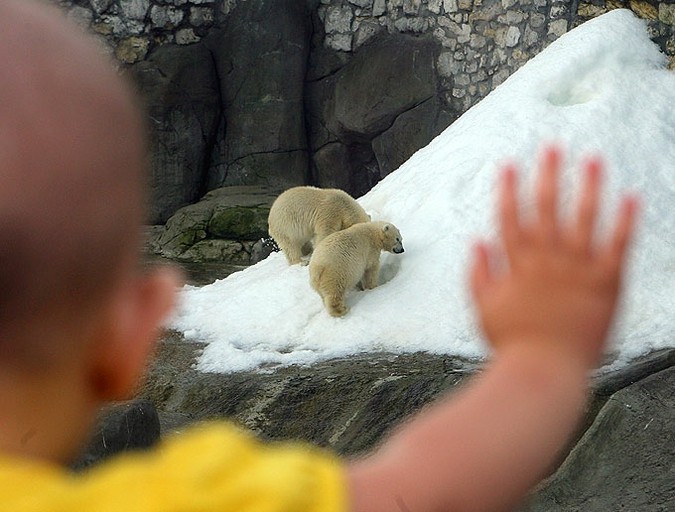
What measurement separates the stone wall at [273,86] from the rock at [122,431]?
7.61 metres

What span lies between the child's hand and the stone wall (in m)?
9.59

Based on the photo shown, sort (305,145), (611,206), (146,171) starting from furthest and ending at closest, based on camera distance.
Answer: (305,145) → (611,206) → (146,171)

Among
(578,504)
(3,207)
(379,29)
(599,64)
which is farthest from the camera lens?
(379,29)

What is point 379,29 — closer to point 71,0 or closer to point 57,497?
point 71,0

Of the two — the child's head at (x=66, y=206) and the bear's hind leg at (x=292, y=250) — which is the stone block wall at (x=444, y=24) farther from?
the child's head at (x=66, y=206)

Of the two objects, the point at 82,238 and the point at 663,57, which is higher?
the point at 82,238

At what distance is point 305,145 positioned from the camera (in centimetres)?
1165

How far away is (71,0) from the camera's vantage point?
428 inches

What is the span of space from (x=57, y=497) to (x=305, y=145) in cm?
1127

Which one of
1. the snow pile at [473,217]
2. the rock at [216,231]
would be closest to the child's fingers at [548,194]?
the snow pile at [473,217]

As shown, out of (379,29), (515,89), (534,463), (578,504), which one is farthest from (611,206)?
(379,29)

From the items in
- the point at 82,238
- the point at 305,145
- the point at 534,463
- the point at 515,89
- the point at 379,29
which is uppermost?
the point at 82,238

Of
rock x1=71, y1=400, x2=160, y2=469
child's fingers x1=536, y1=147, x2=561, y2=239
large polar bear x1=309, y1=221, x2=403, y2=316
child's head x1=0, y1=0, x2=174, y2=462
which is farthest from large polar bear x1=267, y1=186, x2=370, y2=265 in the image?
child's head x1=0, y1=0, x2=174, y2=462

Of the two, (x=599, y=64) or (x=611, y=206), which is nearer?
(x=611, y=206)
